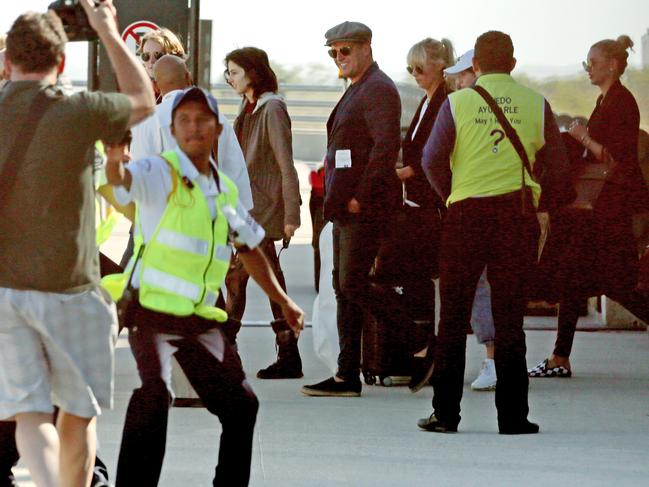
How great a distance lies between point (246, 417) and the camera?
5.18 m

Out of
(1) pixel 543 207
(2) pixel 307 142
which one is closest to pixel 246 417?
(1) pixel 543 207

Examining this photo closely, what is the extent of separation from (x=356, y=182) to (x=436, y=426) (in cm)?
147

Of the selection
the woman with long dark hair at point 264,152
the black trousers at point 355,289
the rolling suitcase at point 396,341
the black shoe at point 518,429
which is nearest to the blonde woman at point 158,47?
the woman with long dark hair at point 264,152

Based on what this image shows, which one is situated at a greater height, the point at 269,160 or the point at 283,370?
the point at 269,160

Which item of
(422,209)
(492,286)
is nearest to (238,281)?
(422,209)

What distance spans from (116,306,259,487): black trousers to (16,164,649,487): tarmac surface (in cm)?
114

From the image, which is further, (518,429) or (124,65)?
(518,429)

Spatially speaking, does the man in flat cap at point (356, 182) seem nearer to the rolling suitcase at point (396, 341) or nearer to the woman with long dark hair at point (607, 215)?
the rolling suitcase at point (396, 341)

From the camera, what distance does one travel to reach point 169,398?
17.0ft

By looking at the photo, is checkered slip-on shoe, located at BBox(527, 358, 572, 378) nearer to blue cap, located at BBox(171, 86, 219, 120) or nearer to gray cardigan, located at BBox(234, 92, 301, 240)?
gray cardigan, located at BBox(234, 92, 301, 240)

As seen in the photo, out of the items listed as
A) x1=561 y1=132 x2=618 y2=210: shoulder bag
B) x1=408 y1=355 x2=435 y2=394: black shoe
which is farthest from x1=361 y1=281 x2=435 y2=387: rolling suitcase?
x1=561 y1=132 x2=618 y2=210: shoulder bag

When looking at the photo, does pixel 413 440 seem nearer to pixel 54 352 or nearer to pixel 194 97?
pixel 194 97

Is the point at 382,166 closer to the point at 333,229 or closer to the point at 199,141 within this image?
the point at 333,229

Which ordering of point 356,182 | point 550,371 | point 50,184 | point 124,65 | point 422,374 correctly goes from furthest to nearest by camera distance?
1. point 550,371
2. point 422,374
3. point 356,182
4. point 124,65
5. point 50,184
